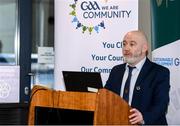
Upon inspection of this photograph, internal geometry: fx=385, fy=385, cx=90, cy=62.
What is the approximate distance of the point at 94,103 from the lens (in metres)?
2.00

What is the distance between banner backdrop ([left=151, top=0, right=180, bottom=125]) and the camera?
3816 mm

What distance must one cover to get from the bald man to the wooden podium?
0.32m

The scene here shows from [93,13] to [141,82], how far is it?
6.07 ft

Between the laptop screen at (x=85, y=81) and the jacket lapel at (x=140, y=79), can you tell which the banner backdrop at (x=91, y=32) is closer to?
the jacket lapel at (x=140, y=79)

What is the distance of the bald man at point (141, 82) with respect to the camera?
2.45 meters

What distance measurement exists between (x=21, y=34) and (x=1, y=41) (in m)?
0.37

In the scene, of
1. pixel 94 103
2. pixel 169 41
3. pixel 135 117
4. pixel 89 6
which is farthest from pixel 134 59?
pixel 89 6

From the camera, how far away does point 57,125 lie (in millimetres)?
2146

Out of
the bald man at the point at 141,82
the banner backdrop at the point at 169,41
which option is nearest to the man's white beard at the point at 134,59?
the bald man at the point at 141,82

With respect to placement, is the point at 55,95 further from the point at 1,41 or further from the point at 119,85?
the point at 1,41

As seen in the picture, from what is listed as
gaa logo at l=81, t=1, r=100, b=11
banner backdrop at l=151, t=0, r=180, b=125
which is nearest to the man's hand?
banner backdrop at l=151, t=0, r=180, b=125

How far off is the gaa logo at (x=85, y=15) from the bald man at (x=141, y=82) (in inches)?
61.3

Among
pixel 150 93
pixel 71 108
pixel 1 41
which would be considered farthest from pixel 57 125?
pixel 1 41

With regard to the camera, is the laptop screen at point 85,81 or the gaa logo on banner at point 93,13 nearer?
the laptop screen at point 85,81
